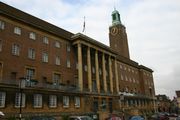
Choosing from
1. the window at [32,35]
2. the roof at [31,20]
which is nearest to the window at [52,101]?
the window at [32,35]

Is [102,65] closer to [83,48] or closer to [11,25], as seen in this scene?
[83,48]

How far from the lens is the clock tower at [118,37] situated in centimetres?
9197

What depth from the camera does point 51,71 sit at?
43.4 m

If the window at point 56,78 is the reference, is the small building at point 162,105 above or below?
below

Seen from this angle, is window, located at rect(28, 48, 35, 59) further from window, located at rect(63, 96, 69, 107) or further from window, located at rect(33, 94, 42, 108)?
window, located at rect(63, 96, 69, 107)

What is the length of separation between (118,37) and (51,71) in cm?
5669

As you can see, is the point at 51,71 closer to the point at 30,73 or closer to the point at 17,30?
the point at 30,73

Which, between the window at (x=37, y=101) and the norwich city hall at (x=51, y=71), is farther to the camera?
the window at (x=37, y=101)

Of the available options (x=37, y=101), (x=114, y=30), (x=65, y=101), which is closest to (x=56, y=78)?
(x=65, y=101)

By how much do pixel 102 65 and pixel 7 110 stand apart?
2988 centimetres

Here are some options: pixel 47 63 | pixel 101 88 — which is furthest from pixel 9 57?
pixel 101 88

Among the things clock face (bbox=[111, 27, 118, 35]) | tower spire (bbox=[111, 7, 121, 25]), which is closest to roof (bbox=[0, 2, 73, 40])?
clock face (bbox=[111, 27, 118, 35])

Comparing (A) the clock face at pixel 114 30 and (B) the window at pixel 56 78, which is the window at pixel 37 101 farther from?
(A) the clock face at pixel 114 30

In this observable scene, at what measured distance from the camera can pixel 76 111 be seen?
43.9m
